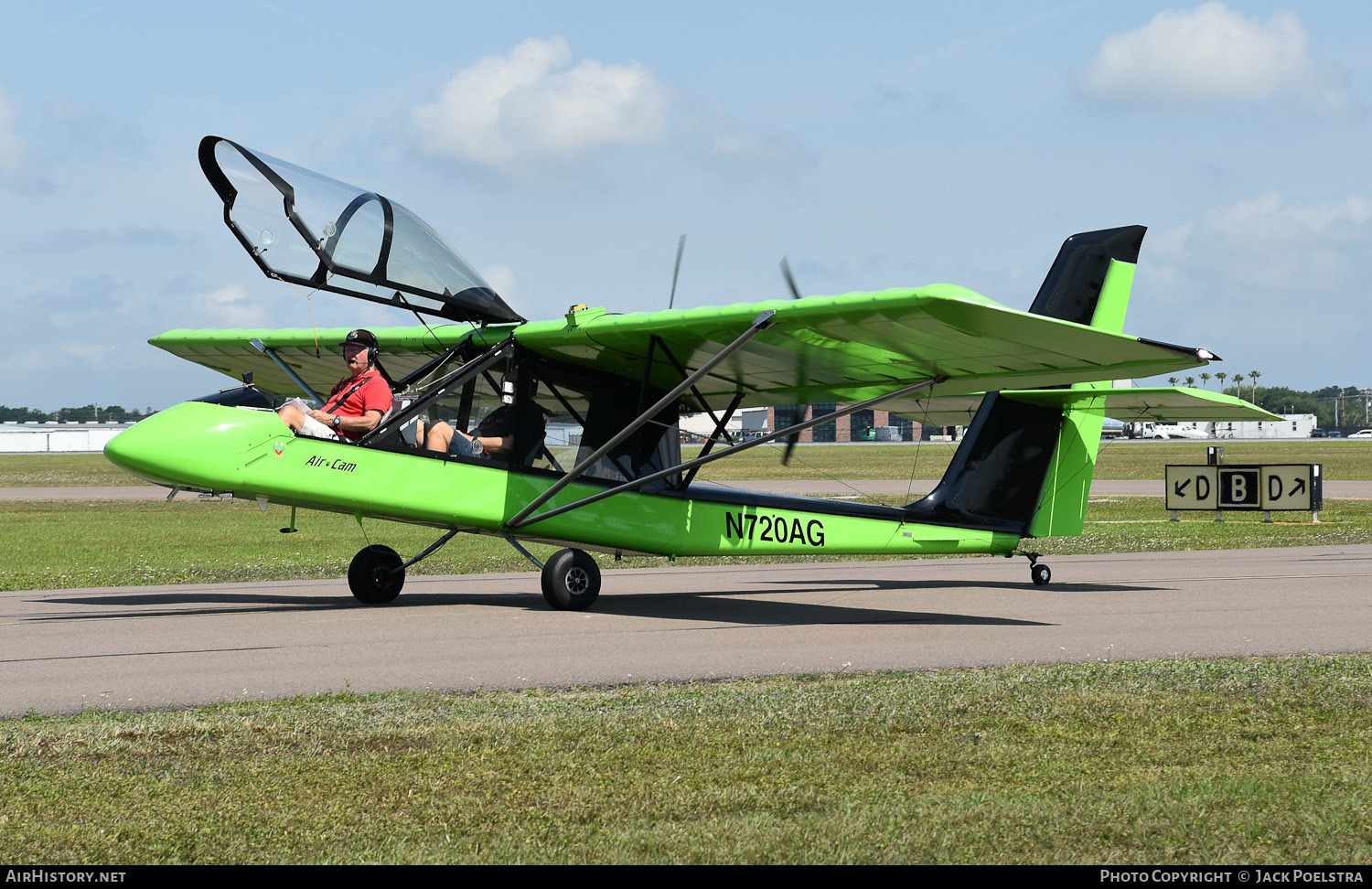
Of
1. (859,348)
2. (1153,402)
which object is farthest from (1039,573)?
(859,348)

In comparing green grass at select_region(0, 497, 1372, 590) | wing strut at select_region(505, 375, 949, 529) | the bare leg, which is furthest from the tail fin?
the bare leg

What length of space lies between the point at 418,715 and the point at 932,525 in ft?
26.9

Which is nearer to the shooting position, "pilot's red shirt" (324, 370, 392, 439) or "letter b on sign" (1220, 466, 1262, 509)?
"pilot's red shirt" (324, 370, 392, 439)

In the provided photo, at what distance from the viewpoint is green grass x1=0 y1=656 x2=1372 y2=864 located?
4113mm

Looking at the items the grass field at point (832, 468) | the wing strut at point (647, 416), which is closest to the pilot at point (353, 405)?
the wing strut at point (647, 416)

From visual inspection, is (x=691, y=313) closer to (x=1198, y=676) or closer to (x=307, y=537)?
(x=1198, y=676)

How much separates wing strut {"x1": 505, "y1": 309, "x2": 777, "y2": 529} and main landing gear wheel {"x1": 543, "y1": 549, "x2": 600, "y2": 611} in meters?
0.50

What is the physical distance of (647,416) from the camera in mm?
10828

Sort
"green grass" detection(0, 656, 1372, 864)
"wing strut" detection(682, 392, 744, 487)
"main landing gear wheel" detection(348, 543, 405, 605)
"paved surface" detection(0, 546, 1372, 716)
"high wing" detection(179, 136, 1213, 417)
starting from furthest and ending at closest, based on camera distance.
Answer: "wing strut" detection(682, 392, 744, 487) → "main landing gear wheel" detection(348, 543, 405, 605) → "high wing" detection(179, 136, 1213, 417) → "paved surface" detection(0, 546, 1372, 716) → "green grass" detection(0, 656, 1372, 864)

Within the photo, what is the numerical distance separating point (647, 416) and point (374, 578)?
3.32 m

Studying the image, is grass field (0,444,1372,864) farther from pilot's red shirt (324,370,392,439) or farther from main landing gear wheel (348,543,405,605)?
main landing gear wheel (348,543,405,605)

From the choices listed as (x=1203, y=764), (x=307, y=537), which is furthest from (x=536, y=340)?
(x=307, y=537)

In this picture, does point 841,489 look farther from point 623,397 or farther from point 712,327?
point 712,327

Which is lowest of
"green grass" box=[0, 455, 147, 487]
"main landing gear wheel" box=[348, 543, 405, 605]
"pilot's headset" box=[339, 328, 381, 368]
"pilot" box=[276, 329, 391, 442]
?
"main landing gear wheel" box=[348, 543, 405, 605]
